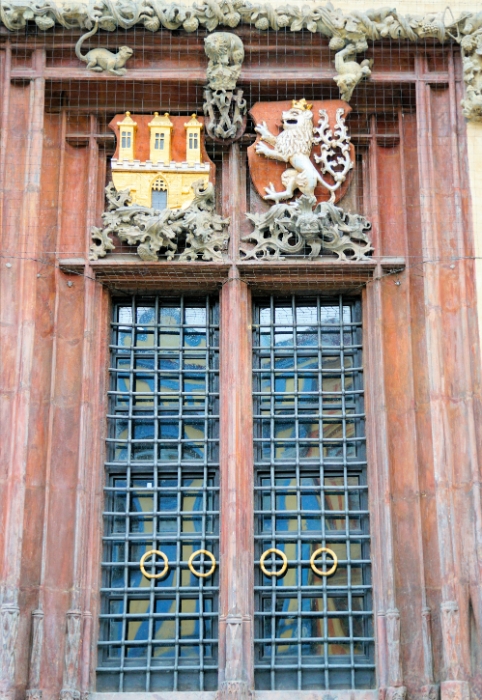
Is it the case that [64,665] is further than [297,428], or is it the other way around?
[297,428]

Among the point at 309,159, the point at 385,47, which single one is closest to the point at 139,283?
the point at 309,159

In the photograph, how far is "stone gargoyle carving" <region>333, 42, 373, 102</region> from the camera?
15461 millimetres

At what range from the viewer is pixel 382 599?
14352 mm

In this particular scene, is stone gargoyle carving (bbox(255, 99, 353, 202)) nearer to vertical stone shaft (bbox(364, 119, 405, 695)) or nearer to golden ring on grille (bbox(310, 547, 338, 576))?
vertical stone shaft (bbox(364, 119, 405, 695))

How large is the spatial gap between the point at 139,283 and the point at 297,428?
81.0 inches

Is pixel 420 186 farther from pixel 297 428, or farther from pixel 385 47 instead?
pixel 297 428

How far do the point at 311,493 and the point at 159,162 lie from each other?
3.49m

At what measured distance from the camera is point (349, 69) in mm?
15477

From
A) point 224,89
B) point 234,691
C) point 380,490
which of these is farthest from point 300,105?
point 234,691

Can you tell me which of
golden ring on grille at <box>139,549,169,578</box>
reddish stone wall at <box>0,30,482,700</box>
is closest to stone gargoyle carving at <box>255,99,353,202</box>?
reddish stone wall at <box>0,30,482,700</box>

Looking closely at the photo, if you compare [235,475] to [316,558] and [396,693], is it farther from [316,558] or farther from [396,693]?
[396,693]

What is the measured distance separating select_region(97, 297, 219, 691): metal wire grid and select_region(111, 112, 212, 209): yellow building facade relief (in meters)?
1.01

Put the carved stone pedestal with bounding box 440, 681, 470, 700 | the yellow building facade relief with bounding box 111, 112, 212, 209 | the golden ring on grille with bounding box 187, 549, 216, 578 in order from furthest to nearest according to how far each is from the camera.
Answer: the yellow building facade relief with bounding box 111, 112, 212, 209
the golden ring on grille with bounding box 187, 549, 216, 578
the carved stone pedestal with bounding box 440, 681, 470, 700

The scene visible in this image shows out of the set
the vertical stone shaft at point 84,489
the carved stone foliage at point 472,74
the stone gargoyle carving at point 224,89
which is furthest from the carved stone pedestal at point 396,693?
the stone gargoyle carving at point 224,89
